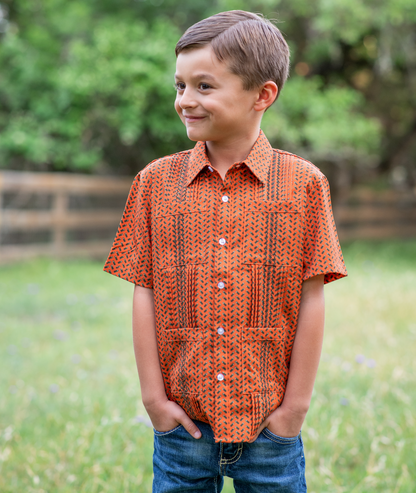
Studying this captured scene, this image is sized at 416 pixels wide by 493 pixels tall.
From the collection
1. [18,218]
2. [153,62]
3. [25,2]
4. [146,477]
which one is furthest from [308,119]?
[146,477]

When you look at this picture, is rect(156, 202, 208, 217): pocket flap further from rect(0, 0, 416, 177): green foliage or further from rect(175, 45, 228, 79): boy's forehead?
rect(0, 0, 416, 177): green foliage

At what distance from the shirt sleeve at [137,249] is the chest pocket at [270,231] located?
0.95 ft

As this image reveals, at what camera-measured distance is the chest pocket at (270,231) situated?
149 centimetres

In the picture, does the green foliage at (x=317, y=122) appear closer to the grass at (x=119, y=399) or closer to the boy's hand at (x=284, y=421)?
the grass at (x=119, y=399)

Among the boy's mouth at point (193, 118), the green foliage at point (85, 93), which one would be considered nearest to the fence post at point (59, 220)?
the green foliage at point (85, 93)

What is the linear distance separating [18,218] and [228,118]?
750 cm

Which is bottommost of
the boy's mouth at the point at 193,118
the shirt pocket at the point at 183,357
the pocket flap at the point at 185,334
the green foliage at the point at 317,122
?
the shirt pocket at the point at 183,357

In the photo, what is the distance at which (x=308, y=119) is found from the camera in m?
9.42

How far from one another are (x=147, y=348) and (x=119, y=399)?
6.19ft

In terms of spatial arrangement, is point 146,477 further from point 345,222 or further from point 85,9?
point 345,222

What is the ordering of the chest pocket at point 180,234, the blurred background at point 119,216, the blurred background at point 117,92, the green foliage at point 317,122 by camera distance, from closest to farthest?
the chest pocket at point 180,234 → the blurred background at point 119,216 → the blurred background at point 117,92 → the green foliage at point 317,122

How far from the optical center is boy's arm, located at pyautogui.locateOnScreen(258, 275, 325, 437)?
1503 mm

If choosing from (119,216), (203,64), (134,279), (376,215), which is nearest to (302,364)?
(134,279)

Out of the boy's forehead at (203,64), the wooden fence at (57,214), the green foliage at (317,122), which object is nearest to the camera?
the boy's forehead at (203,64)
